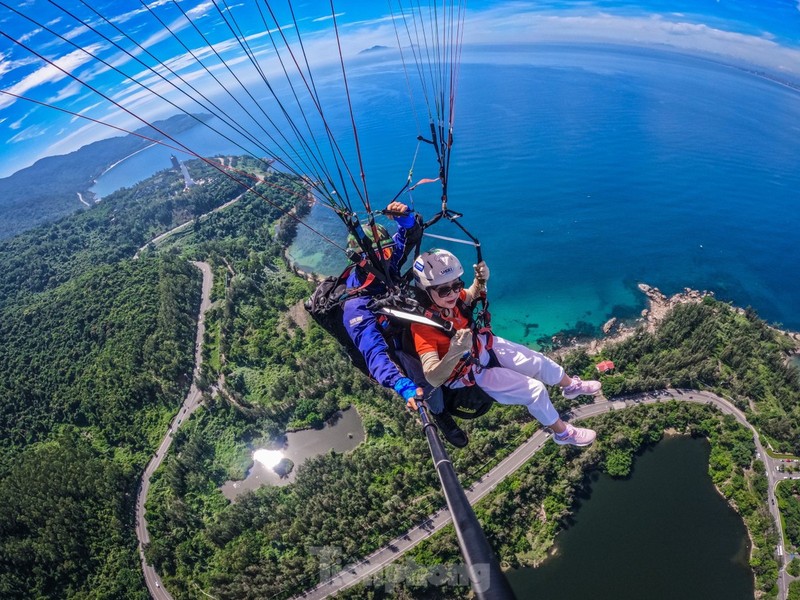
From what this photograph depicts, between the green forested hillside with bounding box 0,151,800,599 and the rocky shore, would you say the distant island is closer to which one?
the green forested hillside with bounding box 0,151,800,599

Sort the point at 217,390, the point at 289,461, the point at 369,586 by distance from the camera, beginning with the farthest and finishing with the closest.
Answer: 1. the point at 217,390
2. the point at 289,461
3. the point at 369,586

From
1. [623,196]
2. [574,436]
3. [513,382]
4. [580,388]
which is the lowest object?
[623,196]

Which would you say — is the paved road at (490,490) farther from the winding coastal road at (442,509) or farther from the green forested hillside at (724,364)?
the green forested hillside at (724,364)

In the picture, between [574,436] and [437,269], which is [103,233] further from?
[574,436]

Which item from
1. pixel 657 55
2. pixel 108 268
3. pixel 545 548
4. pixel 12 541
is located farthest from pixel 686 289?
pixel 657 55

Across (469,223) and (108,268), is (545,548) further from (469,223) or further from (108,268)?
(108,268)

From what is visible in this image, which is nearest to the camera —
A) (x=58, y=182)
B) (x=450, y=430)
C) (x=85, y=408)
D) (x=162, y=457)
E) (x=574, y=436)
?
(x=450, y=430)

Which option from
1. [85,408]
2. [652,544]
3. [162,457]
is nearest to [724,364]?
[652,544]
